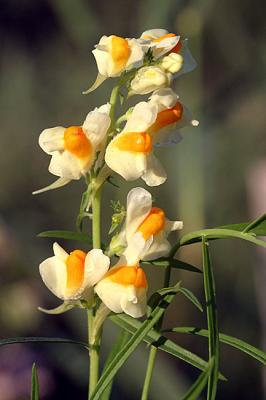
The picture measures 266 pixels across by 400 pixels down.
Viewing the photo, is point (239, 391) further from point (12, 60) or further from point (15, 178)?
point (12, 60)

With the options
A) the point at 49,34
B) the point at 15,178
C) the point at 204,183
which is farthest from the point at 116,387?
the point at 49,34

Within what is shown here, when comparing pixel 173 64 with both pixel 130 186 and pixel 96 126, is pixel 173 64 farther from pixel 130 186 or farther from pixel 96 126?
pixel 130 186

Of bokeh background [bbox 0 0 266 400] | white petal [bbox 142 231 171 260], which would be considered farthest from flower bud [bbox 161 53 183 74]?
bokeh background [bbox 0 0 266 400]

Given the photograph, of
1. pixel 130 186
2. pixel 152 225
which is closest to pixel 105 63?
Result: pixel 152 225

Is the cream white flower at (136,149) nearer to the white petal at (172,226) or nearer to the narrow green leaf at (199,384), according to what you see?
the white petal at (172,226)

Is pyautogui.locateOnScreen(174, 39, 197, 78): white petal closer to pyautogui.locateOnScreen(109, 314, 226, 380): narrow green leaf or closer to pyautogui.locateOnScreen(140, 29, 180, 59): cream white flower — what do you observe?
pyautogui.locateOnScreen(140, 29, 180, 59): cream white flower

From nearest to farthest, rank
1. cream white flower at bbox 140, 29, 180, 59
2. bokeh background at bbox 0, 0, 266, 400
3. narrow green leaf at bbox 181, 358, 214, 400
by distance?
narrow green leaf at bbox 181, 358, 214, 400, cream white flower at bbox 140, 29, 180, 59, bokeh background at bbox 0, 0, 266, 400

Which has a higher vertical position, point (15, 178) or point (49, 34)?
point (49, 34)
